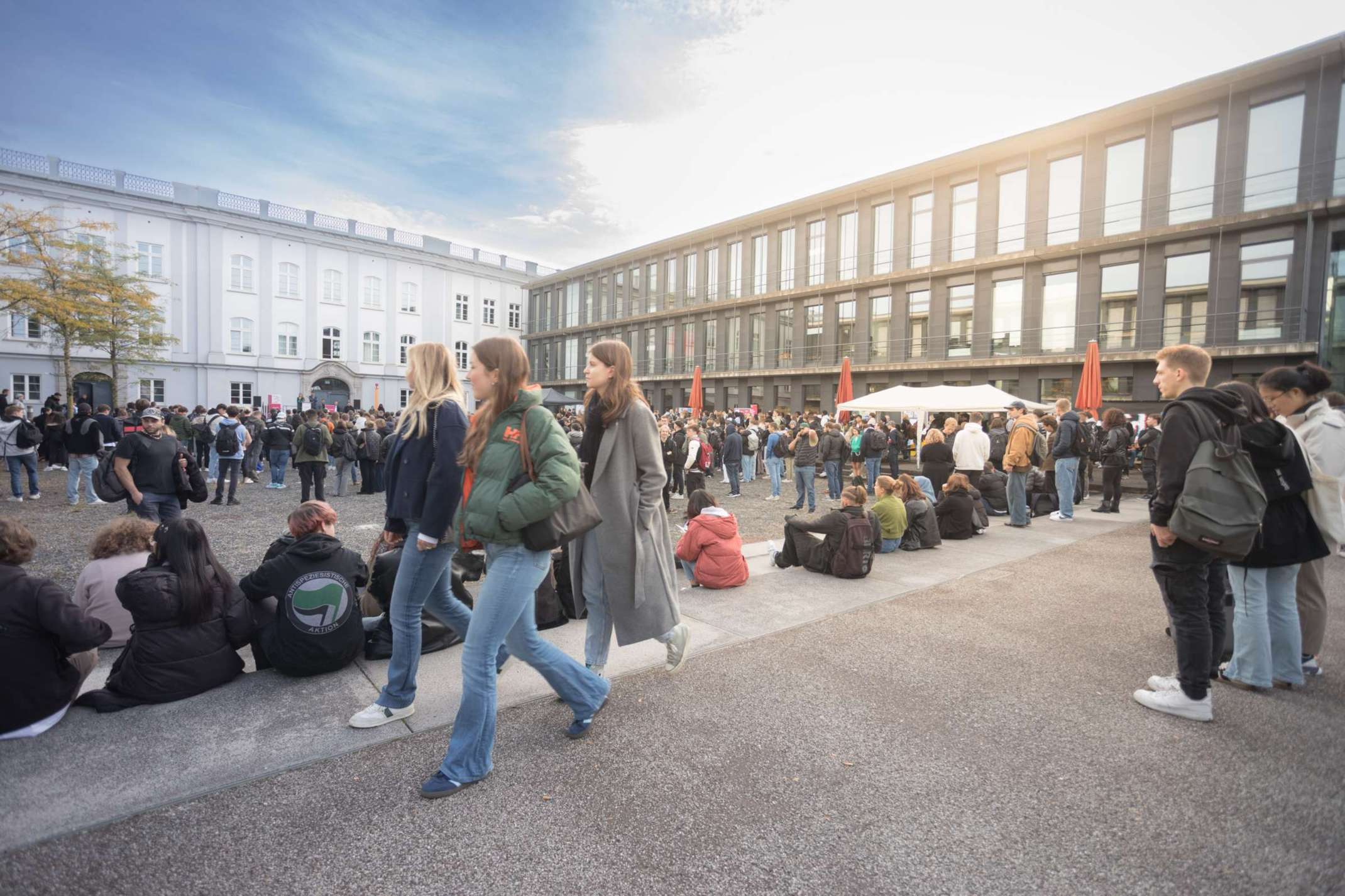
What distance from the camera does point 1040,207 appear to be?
25172 mm

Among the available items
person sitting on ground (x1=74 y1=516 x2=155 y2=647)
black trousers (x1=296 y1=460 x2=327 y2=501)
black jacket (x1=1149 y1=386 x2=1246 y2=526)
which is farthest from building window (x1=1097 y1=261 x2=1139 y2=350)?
person sitting on ground (x1=74 y1=516 x2=155 y2=647)

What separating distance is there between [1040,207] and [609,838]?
29.3 metres

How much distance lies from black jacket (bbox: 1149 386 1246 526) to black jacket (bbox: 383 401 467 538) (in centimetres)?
354

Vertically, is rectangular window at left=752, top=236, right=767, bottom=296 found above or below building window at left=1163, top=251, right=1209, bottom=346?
above

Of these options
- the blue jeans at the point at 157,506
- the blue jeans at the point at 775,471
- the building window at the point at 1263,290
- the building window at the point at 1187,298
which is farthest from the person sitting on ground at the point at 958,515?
the building window at the point at 1263,290

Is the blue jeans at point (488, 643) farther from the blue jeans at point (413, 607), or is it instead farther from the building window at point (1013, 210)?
the building window at point (1013, 210)

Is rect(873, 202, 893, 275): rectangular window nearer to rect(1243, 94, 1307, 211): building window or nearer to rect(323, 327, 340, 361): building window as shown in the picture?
rect(1243, 94, 1307, 211): building window

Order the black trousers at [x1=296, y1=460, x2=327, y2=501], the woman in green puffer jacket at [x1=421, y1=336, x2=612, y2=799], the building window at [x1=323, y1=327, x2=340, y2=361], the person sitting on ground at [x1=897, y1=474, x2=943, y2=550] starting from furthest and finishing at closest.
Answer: the building window at [x1=323, y1=327, x2=340, y2=361]
the black trousers at [x1=296, y1=460, x2=327, y2=501]
the person sitting on ground at [x1=897, y1=474, x2=943, y2=550]
the woman in green puffer jacket at [x1=421, y1=336, x2=612, y2=799]

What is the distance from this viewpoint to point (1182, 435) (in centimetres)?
331

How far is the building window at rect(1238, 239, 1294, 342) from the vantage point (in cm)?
1995

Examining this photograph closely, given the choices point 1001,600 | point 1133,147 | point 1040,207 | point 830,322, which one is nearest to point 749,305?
point 830,322

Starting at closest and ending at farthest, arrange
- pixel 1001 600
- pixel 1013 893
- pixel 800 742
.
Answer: pixel 1013 893 → pixel 800 742 → pixel 1001 600

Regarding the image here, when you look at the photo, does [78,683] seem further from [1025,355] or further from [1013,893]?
[1025,355]

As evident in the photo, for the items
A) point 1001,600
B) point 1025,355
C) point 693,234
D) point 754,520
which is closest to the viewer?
point 1001,600
